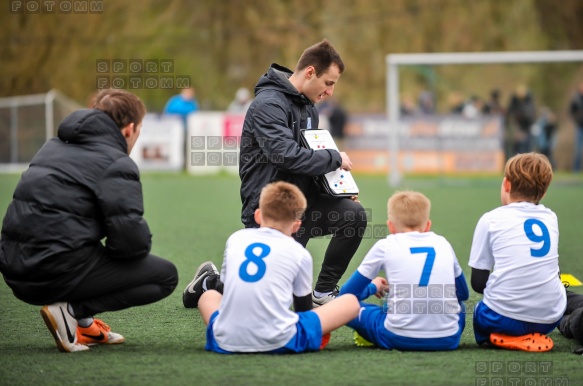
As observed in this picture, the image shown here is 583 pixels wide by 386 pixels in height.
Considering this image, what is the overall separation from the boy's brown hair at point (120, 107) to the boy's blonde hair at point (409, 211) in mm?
1454

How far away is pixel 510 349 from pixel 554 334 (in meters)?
0.65

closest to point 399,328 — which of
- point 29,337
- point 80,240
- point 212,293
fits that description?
point 212,293

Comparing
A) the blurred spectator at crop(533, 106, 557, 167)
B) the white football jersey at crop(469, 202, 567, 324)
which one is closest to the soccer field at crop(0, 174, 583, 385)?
the white football jersey at crop(469, 202, 567, 324)

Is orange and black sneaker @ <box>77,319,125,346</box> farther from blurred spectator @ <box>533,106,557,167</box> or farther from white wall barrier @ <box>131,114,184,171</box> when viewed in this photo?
white wall barrier @ <box>131,114,184,171</box>

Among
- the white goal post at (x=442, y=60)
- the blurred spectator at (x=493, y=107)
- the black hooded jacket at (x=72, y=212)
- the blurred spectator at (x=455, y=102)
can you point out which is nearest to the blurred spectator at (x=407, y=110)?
the blurred spectator at (x=455, y=102)

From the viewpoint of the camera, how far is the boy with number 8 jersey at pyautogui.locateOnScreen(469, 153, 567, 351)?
520 centimetres

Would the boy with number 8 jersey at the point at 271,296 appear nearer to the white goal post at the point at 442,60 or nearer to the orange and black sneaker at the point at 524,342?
the orange and black sneaker at the point at 524,342

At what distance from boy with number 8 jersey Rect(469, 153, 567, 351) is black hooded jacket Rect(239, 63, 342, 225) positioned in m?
1.29

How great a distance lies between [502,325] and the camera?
207 inches

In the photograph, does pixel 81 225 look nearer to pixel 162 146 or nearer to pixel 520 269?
pixel 520 269

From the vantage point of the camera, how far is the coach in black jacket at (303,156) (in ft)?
20.1

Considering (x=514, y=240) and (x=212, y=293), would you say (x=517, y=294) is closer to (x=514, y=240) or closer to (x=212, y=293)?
(x=514, y=240)

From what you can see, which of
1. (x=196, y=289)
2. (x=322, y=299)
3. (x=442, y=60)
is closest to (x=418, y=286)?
(x=322, y=299)

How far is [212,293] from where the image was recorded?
5352 millimetres
